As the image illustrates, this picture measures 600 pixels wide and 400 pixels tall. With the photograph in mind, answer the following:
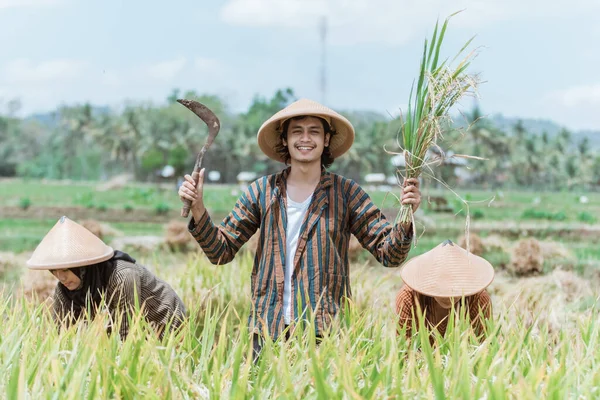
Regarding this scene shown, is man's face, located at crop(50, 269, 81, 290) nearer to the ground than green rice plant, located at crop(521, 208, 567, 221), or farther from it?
farther from it

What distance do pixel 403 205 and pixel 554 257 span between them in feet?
21.3

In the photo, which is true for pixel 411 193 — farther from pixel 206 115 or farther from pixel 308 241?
pixel 206 115

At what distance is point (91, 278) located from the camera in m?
3.05

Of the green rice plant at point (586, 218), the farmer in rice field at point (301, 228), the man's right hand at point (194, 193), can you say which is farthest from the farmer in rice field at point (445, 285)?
the green rice plant at point (586, 218)

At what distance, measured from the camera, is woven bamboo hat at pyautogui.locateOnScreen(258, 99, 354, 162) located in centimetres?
278

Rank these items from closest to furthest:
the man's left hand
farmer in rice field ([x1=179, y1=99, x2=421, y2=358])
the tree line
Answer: the man's left hand
farmer in rice field ([x1=179, y1=99, x2=421, y2=358])
the tree line

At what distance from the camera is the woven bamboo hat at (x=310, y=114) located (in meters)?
2.78

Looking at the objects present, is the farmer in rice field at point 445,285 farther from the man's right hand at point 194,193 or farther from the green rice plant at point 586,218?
the green rice plant at point 586,218

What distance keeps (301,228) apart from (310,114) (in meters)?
0.43

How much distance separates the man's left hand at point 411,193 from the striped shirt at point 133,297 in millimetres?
1012

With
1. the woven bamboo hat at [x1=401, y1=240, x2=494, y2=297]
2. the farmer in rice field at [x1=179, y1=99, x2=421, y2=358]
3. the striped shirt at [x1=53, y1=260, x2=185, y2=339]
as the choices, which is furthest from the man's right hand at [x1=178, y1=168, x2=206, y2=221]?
the woven bamboo hat at [x1=401, y1=240, x2=494, y2=297]

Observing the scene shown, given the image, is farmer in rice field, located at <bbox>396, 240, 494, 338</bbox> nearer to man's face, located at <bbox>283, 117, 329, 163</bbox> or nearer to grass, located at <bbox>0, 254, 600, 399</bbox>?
grass, located at <bbox>0, 254, 600, 399</bbox>

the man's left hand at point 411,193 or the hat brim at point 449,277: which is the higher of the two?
the man's left hand at point 411,193

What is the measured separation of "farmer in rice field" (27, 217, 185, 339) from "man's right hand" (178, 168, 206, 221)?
45 centimetres
